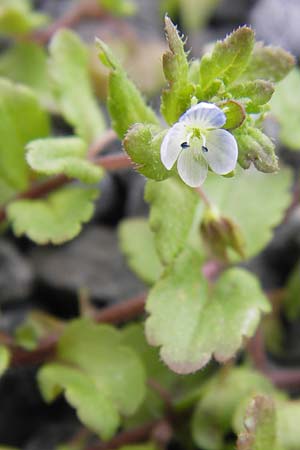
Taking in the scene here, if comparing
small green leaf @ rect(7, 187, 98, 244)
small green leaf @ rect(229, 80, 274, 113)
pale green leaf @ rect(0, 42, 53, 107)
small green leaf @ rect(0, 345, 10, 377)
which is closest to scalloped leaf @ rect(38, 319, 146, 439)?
small green leaf @ rect(0, 345, 10, 377)

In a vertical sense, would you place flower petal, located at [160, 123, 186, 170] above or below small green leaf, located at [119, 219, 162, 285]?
above

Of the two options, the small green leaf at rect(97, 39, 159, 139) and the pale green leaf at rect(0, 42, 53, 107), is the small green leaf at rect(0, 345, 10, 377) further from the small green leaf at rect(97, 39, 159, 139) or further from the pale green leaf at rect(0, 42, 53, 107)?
the pale green leaf at rect(0, 42, 53, 107)

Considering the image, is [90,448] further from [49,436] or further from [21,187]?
[21,187]

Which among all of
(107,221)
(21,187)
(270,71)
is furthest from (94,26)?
(270,71)

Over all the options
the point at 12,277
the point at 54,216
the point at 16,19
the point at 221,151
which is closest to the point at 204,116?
the point at 221,151

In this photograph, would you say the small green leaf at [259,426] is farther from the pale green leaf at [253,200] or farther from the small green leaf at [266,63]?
the small green leaf at [266,63]

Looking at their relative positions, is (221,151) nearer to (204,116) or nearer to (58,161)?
(204,116)
